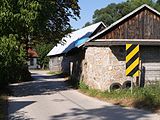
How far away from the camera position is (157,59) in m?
25.3

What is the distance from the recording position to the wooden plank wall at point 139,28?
2481cm

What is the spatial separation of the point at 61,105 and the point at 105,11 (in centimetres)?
7432

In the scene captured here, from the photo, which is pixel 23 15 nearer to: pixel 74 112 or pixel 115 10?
pixel 74 112

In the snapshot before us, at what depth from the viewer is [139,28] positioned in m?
25.2

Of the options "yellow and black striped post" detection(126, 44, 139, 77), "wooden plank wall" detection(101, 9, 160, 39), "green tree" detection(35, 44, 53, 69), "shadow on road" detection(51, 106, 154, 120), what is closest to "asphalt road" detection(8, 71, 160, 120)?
"shadow on road" detection(51, 106, 154, 120)

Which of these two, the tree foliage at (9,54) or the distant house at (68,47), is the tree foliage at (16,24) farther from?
the distant house at (68,47)

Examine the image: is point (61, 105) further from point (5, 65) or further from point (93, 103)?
point (5, 65)

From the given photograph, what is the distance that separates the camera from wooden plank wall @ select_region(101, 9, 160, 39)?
24.8 m

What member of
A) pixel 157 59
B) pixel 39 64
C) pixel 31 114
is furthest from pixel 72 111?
pixel 39 64

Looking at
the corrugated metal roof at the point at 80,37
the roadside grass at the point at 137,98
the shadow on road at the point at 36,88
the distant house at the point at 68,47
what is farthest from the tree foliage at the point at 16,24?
the distant house at the point at 68,47

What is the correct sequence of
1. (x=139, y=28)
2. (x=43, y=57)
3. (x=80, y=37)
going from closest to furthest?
Answer: (x=139, y=28)
(x=80, y=37)
(x=43, y=57)

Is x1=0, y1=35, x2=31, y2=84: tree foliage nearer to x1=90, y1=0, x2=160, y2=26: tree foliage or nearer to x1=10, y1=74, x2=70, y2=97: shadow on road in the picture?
x1=10, y1=74, x2=70, y2=97: shadow on road

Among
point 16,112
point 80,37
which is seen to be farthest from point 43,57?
point 16,112

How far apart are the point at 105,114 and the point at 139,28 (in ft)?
36.7
